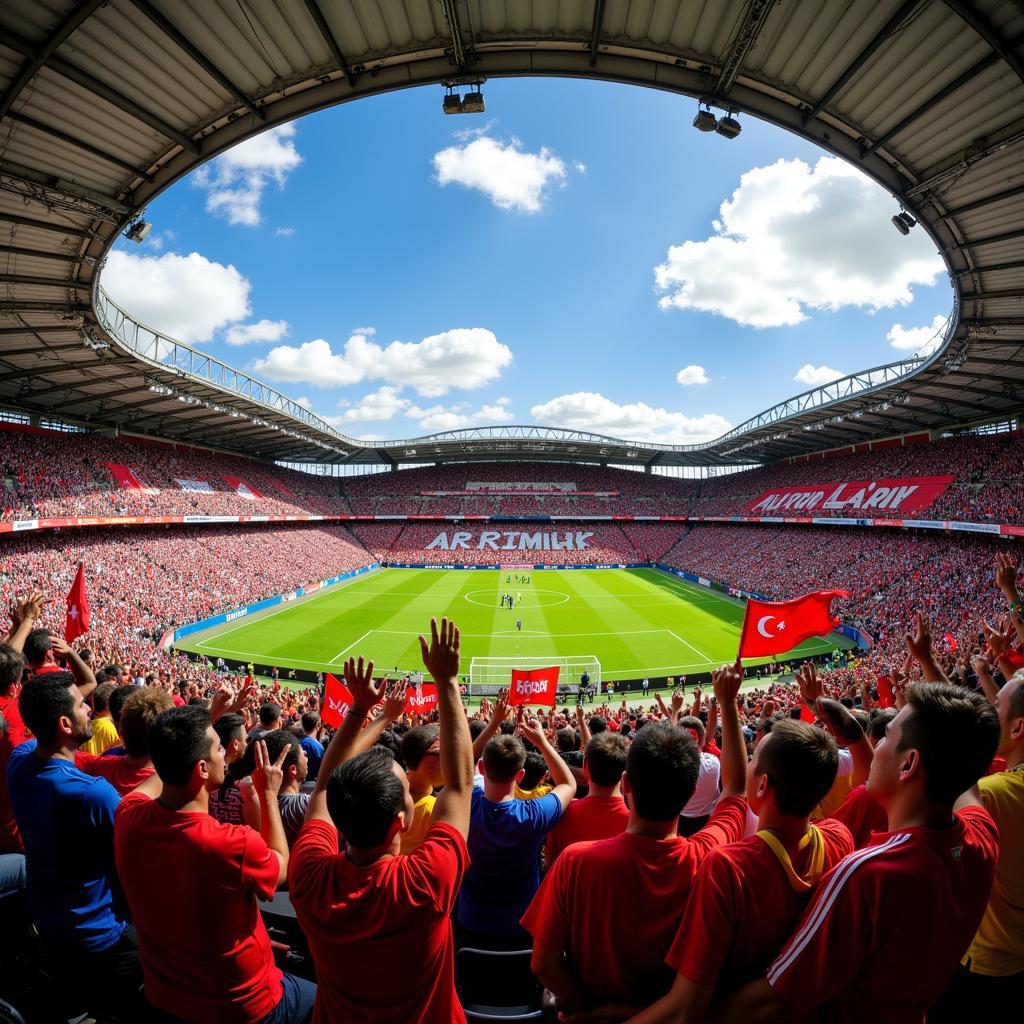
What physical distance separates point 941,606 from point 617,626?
16.4m

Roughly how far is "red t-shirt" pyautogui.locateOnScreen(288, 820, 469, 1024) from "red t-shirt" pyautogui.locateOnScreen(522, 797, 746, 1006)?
441 mm

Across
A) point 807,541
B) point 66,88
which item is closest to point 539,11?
point 66,88

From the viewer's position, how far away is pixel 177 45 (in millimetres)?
9156

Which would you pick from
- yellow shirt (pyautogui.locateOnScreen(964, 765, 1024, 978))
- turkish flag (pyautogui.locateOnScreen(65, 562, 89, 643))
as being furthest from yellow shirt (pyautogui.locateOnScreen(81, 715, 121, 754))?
turkish flag (pyautogui.locateOnScreen(65, 562, 89, 643))

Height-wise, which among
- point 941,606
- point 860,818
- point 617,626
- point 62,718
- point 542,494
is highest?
point 542,494

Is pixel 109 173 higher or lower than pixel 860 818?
higher

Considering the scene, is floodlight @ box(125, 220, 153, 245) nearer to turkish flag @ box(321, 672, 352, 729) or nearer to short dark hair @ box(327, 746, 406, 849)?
turkish flag @ box(321, 672, 352, 729)

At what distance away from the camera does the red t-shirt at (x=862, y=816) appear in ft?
10.7

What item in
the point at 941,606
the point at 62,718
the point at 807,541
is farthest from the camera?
the point at 807,541

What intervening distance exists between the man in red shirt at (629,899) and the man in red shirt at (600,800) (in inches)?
43.6

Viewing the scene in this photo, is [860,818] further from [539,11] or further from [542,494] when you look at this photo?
[542,494]

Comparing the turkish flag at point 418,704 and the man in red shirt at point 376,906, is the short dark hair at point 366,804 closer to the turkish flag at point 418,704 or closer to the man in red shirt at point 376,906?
the man in red shirt at point 376,906

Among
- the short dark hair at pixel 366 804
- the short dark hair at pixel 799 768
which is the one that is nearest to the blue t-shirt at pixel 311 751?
the short dark hair at pixel 366 804

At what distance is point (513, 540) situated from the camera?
60469 millimetres
